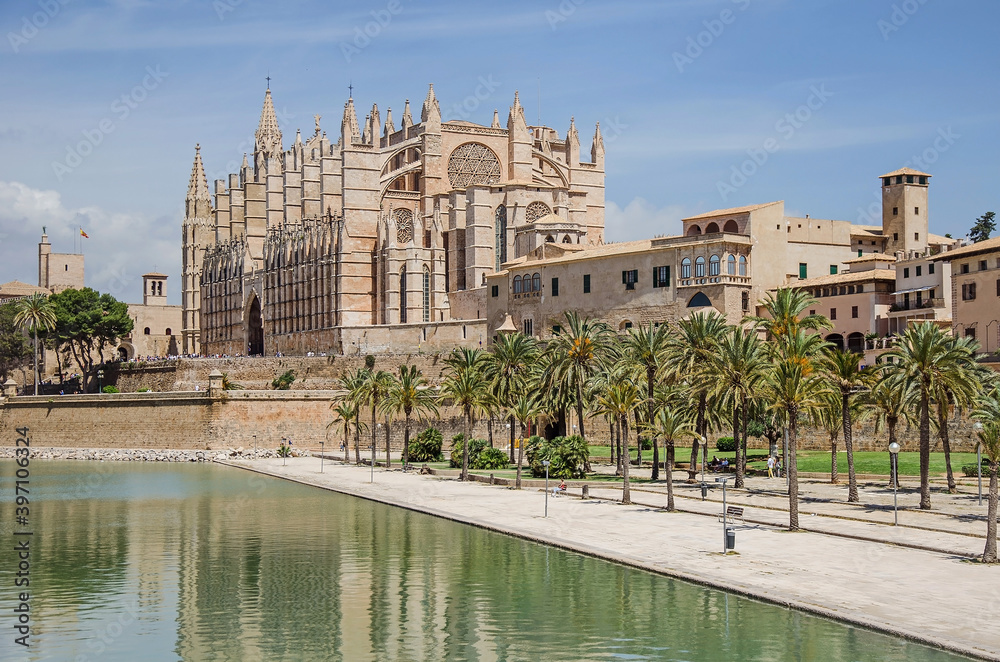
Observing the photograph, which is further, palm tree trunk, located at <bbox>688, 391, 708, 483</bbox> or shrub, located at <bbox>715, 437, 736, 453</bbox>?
shrub, located at <bbox>715, 437, 736, 453</bbox>

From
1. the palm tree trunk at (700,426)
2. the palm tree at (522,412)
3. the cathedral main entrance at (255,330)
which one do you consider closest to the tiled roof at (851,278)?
the palm tree trunk at (700,426)

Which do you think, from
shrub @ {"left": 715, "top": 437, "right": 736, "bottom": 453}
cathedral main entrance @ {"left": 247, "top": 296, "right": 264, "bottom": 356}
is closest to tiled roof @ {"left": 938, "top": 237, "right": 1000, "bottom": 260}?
shrub @ {"left": 715, "top": 437, "right": 736, "bottom": 453}

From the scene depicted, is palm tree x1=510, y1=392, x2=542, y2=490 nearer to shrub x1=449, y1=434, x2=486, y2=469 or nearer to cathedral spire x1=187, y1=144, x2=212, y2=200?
shrub x1=449, y1=434, x2=486, y2=469

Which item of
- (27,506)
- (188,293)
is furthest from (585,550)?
(188,293)

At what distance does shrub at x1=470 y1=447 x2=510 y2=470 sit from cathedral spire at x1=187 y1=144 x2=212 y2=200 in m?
71.1

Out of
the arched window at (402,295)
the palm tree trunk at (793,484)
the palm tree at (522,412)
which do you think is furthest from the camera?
the arched window at (402,295)

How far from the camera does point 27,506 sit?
41344mm

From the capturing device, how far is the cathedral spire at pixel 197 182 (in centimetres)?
11525

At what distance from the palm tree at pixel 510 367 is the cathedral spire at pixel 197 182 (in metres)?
72.3

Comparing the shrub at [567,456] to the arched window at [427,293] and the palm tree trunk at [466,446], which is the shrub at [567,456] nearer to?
the palm tree trunk at [466,446]

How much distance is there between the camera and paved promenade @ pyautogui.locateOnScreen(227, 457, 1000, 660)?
20828mm

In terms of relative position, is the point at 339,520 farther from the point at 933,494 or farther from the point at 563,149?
the point at 563,149

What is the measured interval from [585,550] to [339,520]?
10.5 m

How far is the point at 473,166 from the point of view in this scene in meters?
86.3
